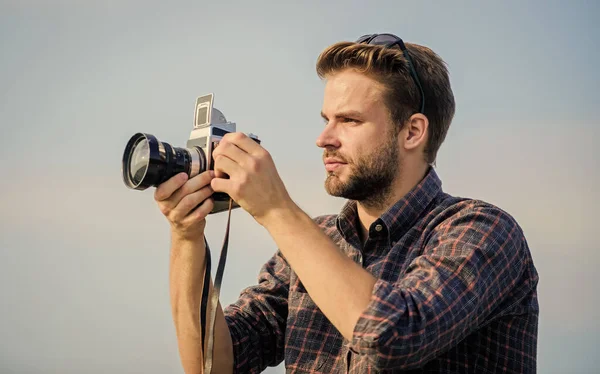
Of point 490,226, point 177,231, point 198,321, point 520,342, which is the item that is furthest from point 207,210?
point 520,342

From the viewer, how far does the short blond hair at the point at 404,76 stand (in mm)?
1971

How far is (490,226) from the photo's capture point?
5.13ft

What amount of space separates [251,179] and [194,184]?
0.65ft

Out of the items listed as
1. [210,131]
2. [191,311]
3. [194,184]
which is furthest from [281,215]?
[191,311]

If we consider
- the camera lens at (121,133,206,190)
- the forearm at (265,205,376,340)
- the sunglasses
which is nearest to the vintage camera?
the camera lens at (121,133,206,190)

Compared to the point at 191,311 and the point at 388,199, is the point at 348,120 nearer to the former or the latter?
the point at 388,199

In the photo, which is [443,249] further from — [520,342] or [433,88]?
[433,88]

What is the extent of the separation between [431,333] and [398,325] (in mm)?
85

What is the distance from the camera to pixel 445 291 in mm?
1387

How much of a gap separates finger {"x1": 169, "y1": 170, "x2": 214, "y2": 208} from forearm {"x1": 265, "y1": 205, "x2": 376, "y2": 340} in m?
0.22

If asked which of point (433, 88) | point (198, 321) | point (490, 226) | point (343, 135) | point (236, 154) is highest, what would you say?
point (433, 88)

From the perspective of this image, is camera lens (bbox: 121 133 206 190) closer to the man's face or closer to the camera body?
the camera body

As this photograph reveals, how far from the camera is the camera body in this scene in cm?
164

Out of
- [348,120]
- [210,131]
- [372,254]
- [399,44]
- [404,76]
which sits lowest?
[372,254]
